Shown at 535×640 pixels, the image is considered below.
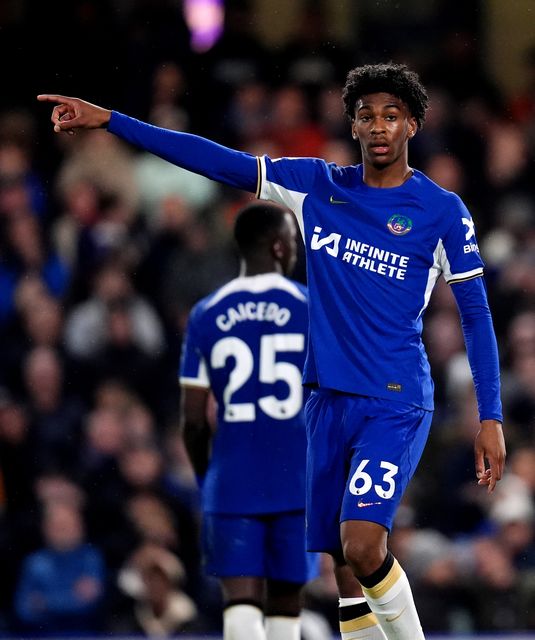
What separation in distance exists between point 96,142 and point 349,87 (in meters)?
5.53

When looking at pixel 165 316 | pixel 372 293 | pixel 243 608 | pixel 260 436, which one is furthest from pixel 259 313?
pixel 165 316

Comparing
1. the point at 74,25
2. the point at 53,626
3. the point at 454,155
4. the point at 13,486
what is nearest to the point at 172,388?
the point at 13,486

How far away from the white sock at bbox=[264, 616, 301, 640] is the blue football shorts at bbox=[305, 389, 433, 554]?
0.92 m

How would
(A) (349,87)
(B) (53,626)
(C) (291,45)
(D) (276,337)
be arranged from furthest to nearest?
(C) (291,45), (B) (53,626), (D) (276,337), (A) (349,87)

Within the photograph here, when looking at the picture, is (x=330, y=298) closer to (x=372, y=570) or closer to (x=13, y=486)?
(x=372, y=570)

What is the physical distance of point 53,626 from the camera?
26.0 ft

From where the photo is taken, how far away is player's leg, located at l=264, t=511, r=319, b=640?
18.8ft

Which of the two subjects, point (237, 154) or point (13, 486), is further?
point (13, 486)

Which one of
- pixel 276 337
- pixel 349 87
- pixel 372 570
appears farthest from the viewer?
pixel 276 337

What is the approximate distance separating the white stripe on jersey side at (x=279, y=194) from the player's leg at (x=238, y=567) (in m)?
1.36

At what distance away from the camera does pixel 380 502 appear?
15.3ft

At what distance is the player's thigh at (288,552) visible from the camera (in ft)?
18.8

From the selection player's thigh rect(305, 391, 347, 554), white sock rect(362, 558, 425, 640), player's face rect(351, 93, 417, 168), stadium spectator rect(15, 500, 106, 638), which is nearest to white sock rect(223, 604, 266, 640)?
player's thigh rect(305, 391, 347, 554)

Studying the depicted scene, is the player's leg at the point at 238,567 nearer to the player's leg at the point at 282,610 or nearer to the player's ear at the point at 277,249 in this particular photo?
the player's leg at the point at 282,610
